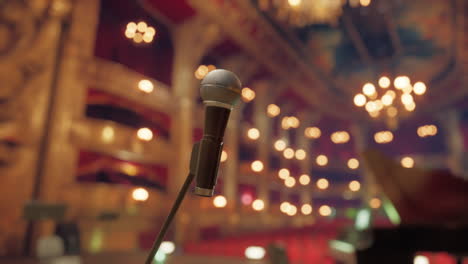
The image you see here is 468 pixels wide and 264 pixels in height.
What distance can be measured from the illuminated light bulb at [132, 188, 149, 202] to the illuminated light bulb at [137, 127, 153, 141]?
114cm

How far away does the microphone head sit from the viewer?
831mm

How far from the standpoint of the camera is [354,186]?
19406mm

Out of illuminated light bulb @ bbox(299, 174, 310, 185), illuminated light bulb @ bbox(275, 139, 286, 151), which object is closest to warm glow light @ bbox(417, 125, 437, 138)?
illuminated light bulb @ bbox(299, 174, 310, 185)

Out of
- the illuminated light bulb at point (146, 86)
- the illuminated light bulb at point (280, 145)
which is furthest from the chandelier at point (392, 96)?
the illuminated light bulb at point (280, 145)

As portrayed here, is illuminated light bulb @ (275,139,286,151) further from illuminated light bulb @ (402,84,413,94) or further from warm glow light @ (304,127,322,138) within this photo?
illuminated light bulb @ (402,84,413,94)

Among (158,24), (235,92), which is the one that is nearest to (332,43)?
(158,24)

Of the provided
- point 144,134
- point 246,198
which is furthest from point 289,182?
point 144,134

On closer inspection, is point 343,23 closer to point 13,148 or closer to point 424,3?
point 424,3

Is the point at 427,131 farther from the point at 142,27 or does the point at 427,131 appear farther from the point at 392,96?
the point at 142,27

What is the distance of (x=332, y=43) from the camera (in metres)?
13.1

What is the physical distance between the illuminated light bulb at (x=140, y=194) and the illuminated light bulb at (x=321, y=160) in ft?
43.5

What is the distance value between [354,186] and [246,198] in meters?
9.47

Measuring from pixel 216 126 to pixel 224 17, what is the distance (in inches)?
339

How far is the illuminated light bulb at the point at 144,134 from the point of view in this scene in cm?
772
